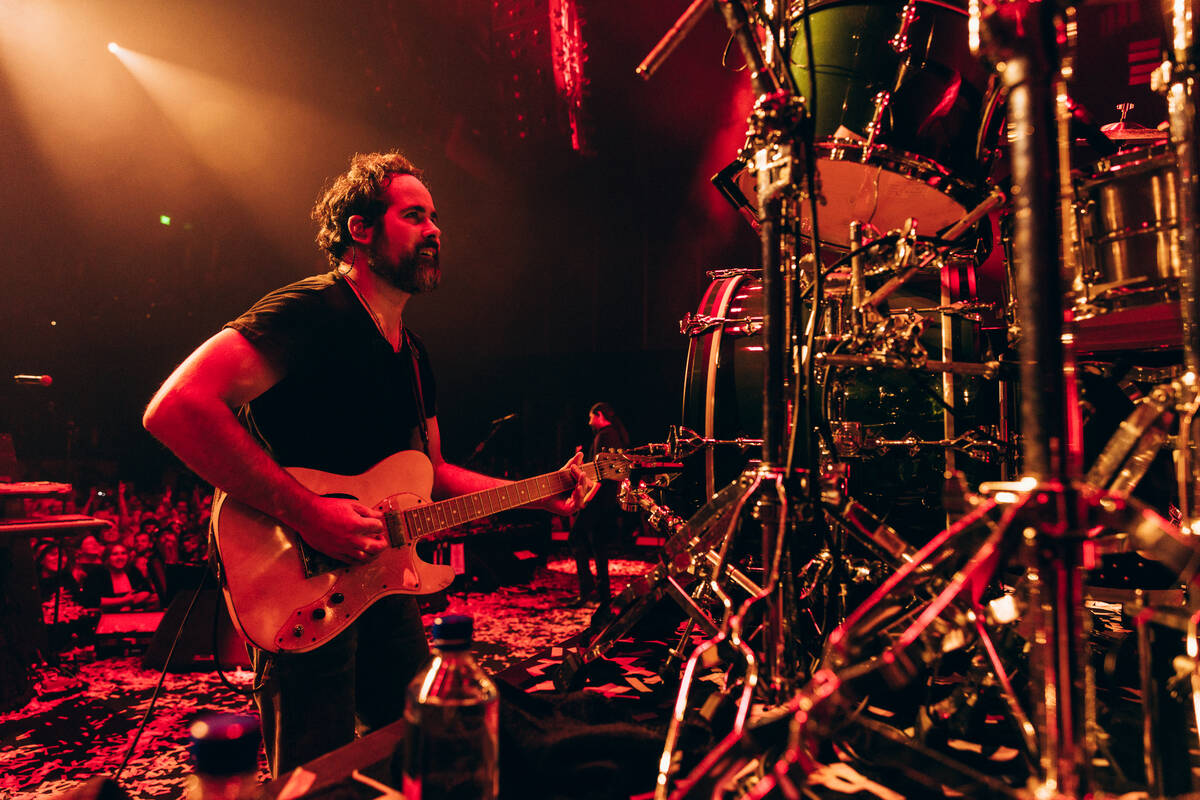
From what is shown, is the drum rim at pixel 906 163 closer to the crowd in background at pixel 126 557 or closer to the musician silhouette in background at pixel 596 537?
the musician silhouette in background at pixel 596 537

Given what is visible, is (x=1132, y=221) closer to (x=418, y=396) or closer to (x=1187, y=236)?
(x=1187, y=236)

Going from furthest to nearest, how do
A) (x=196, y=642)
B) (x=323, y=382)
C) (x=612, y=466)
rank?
(x=196, y=642) < (x=612, y=466) < (x=323, y=382)

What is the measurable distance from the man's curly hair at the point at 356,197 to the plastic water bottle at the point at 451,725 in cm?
169

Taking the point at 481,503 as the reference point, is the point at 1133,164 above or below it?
above

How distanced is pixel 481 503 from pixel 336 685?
0.78 m

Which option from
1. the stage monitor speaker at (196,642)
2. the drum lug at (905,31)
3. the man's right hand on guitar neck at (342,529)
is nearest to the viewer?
the man's right hand on guitar neck at (342,529)

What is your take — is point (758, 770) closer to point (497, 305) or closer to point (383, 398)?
point (383, 398)

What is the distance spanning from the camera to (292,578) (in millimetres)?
1684

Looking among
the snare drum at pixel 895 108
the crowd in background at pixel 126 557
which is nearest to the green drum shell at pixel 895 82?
the snare drum at pixel 895 108

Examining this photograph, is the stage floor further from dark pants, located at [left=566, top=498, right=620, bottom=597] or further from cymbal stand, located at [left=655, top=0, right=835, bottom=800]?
cymbal stand, located at [left=655, top=0, right=835, bottom=800]

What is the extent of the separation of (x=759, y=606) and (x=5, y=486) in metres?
5.07

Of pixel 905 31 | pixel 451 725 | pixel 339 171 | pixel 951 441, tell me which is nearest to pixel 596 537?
pixel 951 441

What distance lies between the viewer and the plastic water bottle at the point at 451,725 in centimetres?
95

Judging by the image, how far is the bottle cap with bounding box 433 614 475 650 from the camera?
954 millimetres
